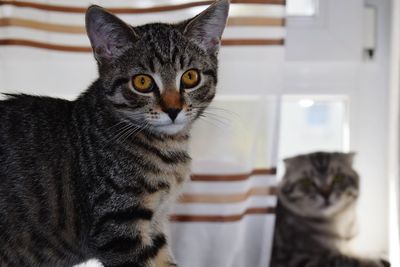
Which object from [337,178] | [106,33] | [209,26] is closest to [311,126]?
[337,178]

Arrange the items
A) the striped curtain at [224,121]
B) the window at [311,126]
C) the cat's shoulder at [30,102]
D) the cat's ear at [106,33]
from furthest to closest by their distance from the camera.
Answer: the window at [311,126] → the striped curtain at [224,121] → the cat's shoulder at [30,102] → the cat's ear at [106,33]

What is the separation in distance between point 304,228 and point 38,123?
2.27 ft

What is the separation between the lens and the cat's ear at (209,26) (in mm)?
1063

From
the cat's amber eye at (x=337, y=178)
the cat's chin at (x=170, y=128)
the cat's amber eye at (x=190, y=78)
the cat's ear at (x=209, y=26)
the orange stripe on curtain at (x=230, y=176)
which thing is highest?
the cat's ear at (x=209, y=26)

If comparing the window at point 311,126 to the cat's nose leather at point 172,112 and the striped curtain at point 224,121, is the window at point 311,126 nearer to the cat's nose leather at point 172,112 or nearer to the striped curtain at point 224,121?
the striped curtain at point 224,121

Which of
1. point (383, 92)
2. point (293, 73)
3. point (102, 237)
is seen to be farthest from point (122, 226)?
point (383, 92)

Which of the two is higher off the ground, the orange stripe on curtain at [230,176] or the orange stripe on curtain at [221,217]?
the orange stripe on curtain at [230,176]

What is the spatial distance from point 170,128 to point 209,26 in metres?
0.21

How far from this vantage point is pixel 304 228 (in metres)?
1.42

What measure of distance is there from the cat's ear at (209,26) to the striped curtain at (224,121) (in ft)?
0.78

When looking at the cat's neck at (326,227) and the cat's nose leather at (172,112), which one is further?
the cat's neck at (326,227)

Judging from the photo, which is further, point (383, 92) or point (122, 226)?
point (383, 92)

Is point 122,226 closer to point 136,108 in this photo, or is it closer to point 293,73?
point 136,108

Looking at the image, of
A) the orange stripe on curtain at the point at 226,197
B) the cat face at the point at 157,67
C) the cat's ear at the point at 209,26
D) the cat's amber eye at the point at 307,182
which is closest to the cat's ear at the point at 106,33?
the cat face at the point at 157,67
